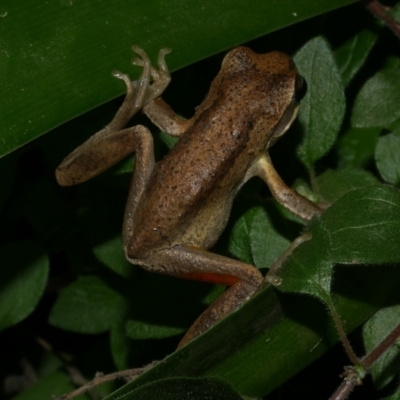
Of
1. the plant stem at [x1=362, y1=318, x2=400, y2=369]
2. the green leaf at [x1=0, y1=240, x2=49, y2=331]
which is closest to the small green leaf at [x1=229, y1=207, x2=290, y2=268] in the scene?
the plant stem at [x1=362, y1=318, x2=400, y2=369]

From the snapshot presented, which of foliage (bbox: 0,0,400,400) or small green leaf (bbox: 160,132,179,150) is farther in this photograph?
small green leaf (bbox: 160,132,179,150)

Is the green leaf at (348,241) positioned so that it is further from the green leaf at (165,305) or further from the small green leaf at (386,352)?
the green leaf at (165,305)

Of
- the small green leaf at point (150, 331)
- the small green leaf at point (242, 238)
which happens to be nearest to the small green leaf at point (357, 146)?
the small green leaf at point (242, 238)

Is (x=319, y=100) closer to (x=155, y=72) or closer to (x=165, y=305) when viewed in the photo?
(x=155, y=72)

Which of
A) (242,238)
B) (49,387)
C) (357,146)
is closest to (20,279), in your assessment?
(49,387)

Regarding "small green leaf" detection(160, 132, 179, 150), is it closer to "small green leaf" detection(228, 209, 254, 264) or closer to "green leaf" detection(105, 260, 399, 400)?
"small green leaf" detection(228, 209, 254, 264)

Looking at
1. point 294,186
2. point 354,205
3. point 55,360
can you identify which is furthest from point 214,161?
point 55,360
